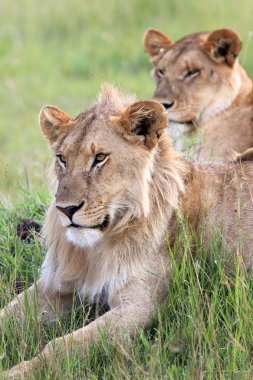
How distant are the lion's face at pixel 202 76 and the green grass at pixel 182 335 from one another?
2506mm

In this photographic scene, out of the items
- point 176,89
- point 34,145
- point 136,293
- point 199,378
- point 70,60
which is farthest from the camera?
point 70,60

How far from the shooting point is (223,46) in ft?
20.9

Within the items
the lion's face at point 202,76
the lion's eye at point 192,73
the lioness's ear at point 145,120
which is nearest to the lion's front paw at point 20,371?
the lioness's ear at point 145,120

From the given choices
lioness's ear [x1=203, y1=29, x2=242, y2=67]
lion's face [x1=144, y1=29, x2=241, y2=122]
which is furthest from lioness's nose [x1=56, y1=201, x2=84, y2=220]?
lioness's ear [x1=203, y1=29, x2=242, y2=67]

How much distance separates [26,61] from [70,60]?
1.70ft

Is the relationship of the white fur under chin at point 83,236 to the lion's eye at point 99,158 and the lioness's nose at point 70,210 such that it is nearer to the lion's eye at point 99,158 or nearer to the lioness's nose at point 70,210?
the lioness's nose at point 70,210

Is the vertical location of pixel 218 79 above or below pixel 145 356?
above

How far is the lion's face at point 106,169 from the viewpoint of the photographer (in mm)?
3605

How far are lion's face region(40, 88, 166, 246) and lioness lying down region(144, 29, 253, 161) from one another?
2.45 m

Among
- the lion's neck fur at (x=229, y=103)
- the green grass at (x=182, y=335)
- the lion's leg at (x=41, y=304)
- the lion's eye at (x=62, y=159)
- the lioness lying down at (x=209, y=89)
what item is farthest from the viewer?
the lion's neck fur at (x=229, y=103)

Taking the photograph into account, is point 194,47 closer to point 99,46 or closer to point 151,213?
point 151,213

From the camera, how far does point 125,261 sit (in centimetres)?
380

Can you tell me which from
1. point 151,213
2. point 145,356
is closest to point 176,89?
point 151,213

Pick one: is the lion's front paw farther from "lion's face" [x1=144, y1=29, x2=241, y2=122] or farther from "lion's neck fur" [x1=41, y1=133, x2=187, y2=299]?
"lion's face" [x1=144, y1=29, x2=241, y2=122]
